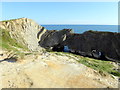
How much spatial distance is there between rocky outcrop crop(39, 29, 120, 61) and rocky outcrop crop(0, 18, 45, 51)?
10344mm

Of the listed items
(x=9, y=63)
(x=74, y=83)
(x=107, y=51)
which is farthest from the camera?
(x=107, y=51)

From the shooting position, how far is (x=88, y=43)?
57.7 m

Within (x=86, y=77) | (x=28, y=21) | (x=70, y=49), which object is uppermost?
(x=28, y=21)

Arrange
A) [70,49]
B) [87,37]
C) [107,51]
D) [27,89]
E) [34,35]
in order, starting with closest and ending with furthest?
[27,89]
[107,51]
[87,37]
[70,49]
[34,35]

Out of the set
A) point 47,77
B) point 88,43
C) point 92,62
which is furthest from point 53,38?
point 47,77

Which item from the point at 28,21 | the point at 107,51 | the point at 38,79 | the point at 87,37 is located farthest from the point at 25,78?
the point at 28,21

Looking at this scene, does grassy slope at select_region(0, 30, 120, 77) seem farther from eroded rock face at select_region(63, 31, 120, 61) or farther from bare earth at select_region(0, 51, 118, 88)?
eroded rock face at select_region(63, 31, 120, 61)

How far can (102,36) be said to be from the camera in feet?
175

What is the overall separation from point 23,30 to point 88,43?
108ft

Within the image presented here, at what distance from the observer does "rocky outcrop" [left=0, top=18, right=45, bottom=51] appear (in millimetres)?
50406

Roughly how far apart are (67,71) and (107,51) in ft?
134

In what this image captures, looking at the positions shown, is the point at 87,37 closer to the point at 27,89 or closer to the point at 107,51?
the point at 107,51

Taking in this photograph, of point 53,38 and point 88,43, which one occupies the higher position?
point 53,38

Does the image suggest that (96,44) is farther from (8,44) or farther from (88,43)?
(8,44)
